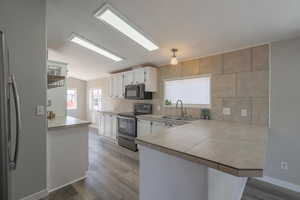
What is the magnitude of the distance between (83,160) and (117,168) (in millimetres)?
679

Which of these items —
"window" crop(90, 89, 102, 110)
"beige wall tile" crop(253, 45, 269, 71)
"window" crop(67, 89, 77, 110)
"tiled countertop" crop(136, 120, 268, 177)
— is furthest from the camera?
"window" crop(67, 89, 77, 110)

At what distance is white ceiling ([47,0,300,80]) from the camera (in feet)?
5.84

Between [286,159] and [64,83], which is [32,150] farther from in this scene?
[286,159]

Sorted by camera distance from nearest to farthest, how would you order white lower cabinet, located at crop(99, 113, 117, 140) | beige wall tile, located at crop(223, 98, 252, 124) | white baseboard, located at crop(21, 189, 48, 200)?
white baseboard, located at crop(21, 189, 48, 200), beige wall tile, located at crop(223, 98, 252, 124), white lower cabinet, located at crop(99, 113, 117, 140)

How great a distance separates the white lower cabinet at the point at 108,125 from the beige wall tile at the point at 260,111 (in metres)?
3.69

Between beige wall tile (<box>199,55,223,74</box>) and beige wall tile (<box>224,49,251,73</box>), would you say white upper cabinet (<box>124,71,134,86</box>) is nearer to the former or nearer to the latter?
beige wall tile (<box>199,55,223,74</box>)

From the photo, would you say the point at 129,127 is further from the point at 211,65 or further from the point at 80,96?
the point at 80,96

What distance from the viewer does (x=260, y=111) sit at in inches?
97.3

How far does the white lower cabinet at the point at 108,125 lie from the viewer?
15.4 ft

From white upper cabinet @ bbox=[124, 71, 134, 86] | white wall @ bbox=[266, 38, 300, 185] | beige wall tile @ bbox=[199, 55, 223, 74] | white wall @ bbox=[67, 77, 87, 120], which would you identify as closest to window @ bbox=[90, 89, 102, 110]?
white wall @ bbox=[67, 77, 87, 120]

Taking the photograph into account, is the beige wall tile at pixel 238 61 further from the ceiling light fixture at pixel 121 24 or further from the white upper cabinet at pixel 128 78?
the white upper cabinet at pixel 128 78

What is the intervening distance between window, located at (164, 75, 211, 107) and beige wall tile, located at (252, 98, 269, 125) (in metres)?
0.84

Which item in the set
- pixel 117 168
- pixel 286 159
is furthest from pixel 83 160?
pixel 286 159

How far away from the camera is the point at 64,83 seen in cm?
336
